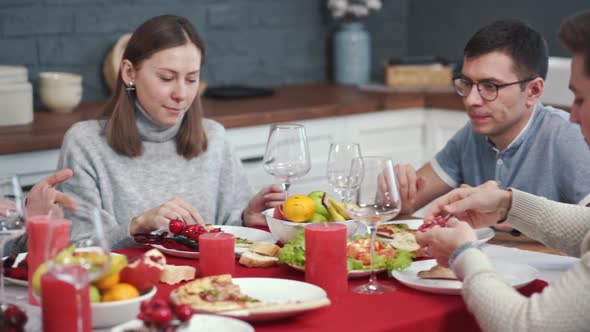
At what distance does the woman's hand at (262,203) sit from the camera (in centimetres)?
242

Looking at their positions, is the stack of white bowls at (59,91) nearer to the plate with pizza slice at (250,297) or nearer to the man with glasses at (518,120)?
the man with glasses at (518,120)

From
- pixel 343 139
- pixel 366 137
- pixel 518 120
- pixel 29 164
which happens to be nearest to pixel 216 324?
pixel 518 120

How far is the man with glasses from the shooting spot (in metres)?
2.58

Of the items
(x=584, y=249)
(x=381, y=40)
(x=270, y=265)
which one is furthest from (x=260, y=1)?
(x=584, y=249)

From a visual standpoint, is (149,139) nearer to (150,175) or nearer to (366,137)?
(150,175)

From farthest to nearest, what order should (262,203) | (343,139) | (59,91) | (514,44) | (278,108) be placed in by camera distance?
(343,139) → (278,108) → (59,91) → (514,44) → (262,203)

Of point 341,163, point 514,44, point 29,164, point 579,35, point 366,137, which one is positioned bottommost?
point 366,137

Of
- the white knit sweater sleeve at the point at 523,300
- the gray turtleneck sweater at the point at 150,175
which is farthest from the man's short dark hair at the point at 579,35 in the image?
the gray turtleneck sweater at the point at 150,175

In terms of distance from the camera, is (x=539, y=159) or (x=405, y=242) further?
(x=539, y=159)

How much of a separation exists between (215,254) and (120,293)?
34 centimetres

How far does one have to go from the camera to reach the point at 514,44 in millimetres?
2613

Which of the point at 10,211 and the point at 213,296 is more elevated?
the point at 10,211

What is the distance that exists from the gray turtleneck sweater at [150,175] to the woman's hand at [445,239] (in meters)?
0.87

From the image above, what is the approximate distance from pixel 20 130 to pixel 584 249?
2183 mm
